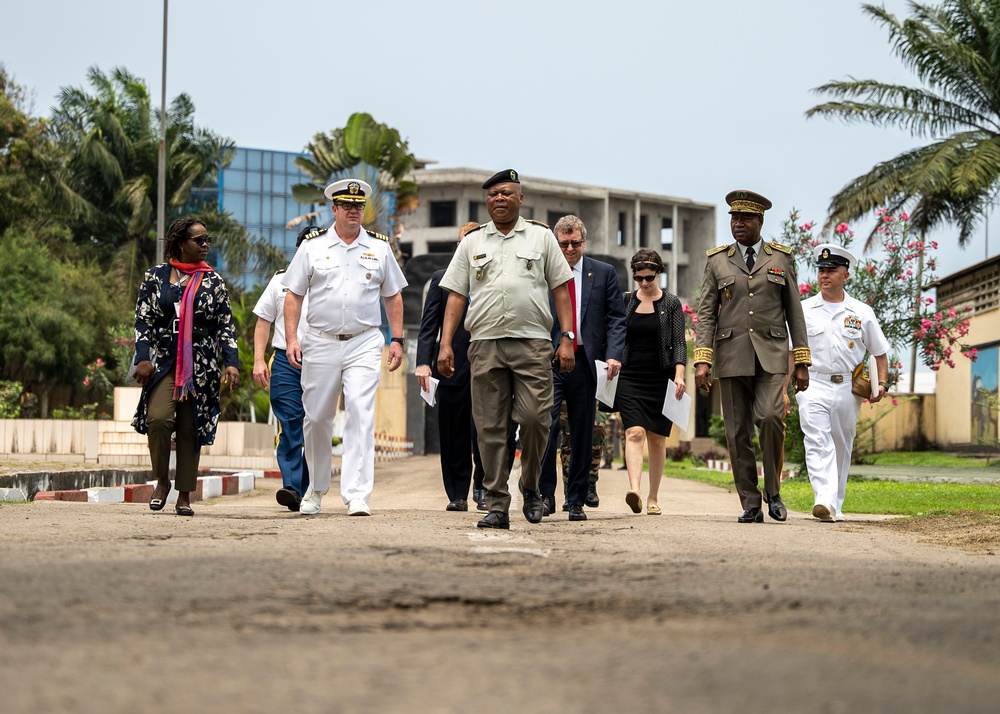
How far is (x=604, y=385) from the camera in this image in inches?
387

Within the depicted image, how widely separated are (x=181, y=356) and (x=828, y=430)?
4558 millimetres

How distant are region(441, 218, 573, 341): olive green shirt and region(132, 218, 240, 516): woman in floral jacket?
6.61ft

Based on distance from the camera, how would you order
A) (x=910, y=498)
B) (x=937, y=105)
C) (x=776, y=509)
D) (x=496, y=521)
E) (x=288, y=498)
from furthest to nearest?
1. (x=937, y=105)
2. (x=910, y=498)
3. (x=288, y=498)
4. (x=776, y=509)
5. (x=496, y=521)

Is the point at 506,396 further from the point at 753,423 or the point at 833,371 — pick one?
the point at 833,371

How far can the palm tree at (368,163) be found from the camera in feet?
127

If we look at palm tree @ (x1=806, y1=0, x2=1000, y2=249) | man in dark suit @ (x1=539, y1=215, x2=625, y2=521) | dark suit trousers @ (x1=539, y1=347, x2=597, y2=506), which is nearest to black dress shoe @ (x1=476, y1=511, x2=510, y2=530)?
man in dark suit @ (x1=539, y1=215, x2=625, y2=521)

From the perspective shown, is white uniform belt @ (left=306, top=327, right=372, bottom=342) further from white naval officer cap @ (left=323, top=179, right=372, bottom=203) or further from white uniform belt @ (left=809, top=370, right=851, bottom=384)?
white uniform belt @ (left=809, top=370, right=851, bottom=384)

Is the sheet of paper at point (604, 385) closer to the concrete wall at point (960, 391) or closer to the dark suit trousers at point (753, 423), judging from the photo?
the dark suit trousers at point (753, 423)

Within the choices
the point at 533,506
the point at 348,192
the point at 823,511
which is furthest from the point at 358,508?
the point at 823,511

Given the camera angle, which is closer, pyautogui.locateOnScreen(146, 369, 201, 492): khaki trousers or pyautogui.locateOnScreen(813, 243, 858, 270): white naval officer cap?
pyautogui.locateOnScreen(146, 369, 201, 492): khaki trousers

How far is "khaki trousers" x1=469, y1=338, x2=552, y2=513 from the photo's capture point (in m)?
8.13

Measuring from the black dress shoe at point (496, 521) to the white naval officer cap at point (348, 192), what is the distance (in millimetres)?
2566

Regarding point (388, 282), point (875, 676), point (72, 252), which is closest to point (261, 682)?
point (875, 676)

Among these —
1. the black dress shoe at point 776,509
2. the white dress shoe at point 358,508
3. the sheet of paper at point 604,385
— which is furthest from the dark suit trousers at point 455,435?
the black dress shoe at point 776,509
